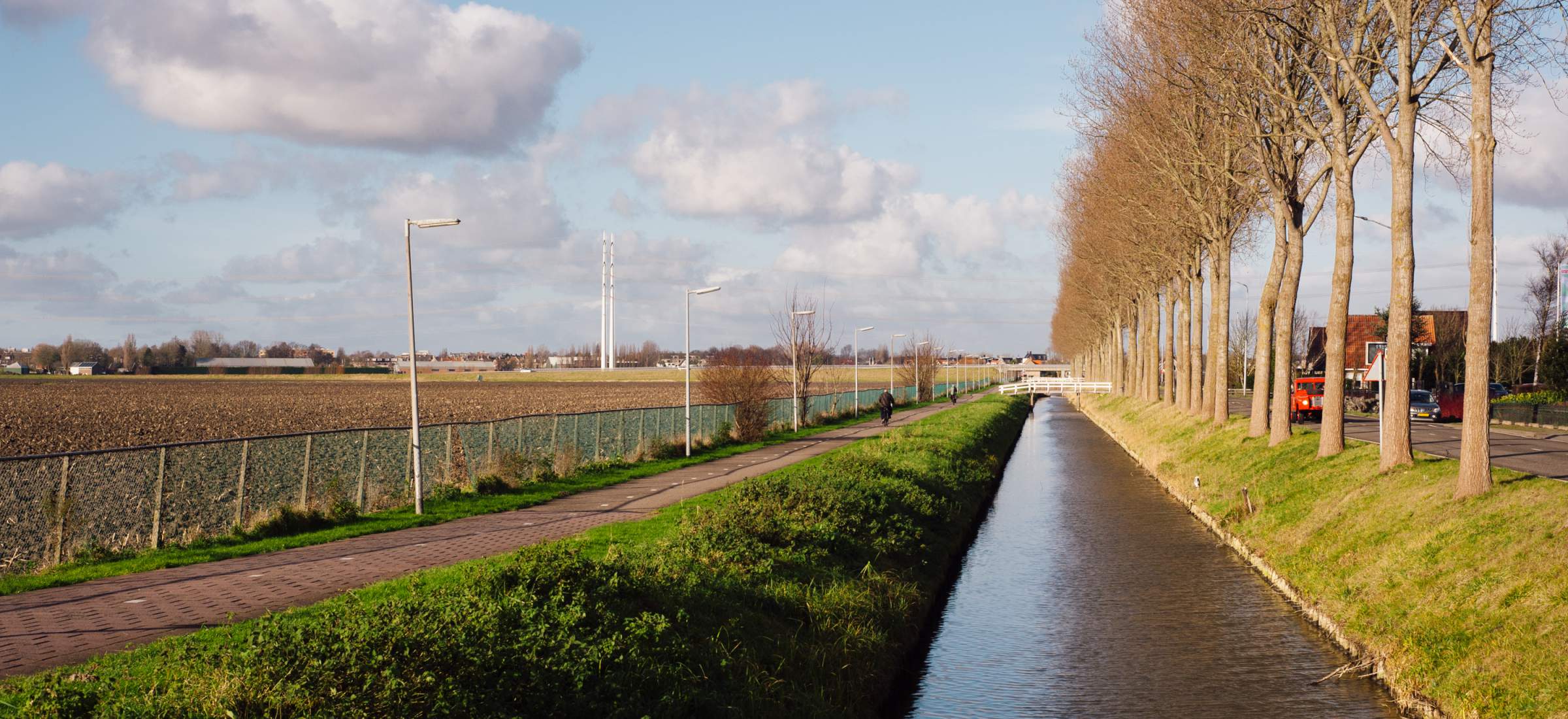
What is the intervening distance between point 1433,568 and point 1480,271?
3.81 meters

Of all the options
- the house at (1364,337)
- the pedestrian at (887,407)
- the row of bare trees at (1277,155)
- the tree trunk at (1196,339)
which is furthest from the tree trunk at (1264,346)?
the house at (1364,337)

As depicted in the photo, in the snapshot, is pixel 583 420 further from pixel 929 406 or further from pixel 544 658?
pixel 929 406

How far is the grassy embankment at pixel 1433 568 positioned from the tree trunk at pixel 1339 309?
22.5 inches

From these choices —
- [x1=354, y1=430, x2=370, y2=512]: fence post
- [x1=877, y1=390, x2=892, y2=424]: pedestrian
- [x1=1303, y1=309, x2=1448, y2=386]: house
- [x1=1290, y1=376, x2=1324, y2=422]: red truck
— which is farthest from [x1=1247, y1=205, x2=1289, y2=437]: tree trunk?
[x1=1303, y1=309, x2=1448, y2=386]: house

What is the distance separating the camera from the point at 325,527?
2014 cm

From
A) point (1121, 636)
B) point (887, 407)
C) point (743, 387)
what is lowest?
point (1121, 636)

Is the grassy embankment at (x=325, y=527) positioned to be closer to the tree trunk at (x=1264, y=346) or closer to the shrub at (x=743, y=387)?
the shrub at (x=743, y=387)

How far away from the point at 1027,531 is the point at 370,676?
1916cm

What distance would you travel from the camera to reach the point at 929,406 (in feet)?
293

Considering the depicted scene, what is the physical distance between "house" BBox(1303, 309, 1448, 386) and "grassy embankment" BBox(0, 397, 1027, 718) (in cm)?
6801

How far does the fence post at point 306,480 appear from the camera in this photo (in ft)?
66.8

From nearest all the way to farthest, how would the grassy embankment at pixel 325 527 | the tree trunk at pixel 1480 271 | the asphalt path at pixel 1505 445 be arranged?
the tree trunk at pixel 1480 271
the grassy embankment at pixel 325 527
the asphalt path at pixel 1505 445

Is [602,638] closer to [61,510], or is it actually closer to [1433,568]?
[1433,568]

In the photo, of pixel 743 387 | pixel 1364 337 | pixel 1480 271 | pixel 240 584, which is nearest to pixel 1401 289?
pixel 1480 271
